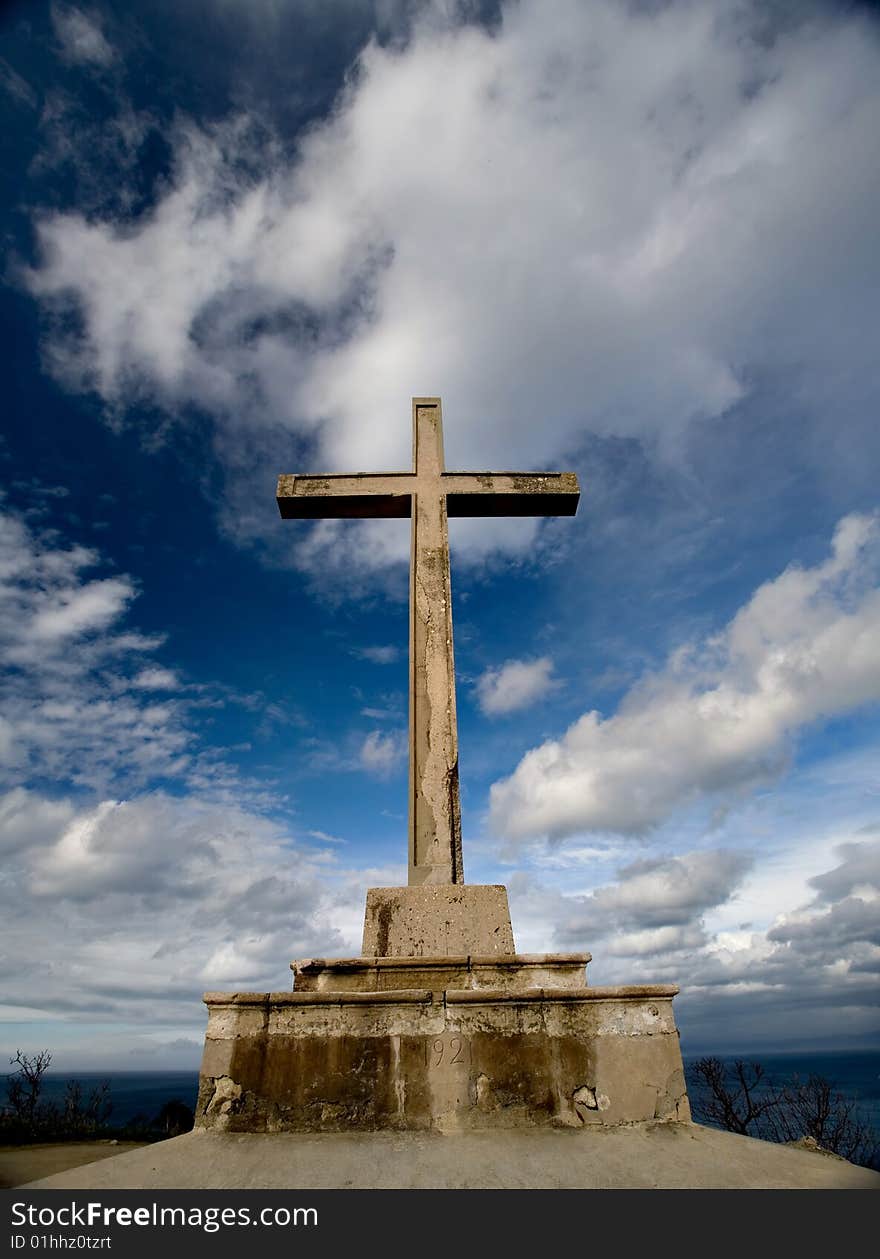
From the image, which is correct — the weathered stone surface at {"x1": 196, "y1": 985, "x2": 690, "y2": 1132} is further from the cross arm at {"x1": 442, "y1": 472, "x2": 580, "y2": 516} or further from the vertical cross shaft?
the cross arm at {"x1": 442, "y1": 472, "x2": 580, "y2": 516}

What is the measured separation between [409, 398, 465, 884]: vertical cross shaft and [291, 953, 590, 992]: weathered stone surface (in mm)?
1020

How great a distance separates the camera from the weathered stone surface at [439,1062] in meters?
3.53

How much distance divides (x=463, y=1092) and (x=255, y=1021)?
119 cm

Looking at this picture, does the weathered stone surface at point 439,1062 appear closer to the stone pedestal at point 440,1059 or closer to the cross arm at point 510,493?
the stone pedestal at point 440,1059

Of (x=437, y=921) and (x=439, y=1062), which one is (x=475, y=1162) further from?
(x=437, y=921)

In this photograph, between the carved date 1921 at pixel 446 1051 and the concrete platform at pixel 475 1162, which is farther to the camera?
the carved date 1921 at pixel 446 1051

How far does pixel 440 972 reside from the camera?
13.6 feet

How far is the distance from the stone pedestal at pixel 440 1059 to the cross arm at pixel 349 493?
4831mm

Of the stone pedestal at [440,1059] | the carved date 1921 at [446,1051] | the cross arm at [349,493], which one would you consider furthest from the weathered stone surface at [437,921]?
the cross arm at [349,493]

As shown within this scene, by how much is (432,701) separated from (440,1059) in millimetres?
2828

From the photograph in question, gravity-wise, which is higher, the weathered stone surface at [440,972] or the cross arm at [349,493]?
the cross arm at [349,493]

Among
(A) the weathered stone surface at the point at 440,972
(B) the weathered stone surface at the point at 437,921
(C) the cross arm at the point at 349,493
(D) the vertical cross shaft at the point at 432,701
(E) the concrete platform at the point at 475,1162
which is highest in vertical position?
(C) the cross arm at the point at 349,493

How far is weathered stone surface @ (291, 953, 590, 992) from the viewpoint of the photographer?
162 inches
